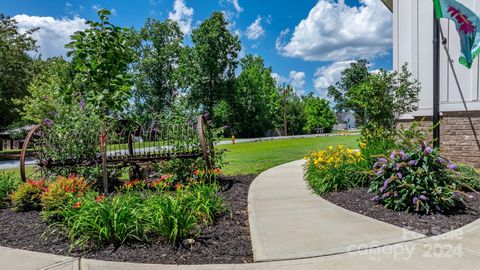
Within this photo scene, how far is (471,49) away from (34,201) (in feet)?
30.6

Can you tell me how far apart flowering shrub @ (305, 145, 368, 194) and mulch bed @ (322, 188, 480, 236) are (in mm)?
605

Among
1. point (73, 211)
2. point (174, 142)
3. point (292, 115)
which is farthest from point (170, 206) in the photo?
point (292, 115)

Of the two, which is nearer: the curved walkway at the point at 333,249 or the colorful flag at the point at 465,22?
the curved walkway at the point at 333,249

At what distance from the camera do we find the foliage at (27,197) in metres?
5.67

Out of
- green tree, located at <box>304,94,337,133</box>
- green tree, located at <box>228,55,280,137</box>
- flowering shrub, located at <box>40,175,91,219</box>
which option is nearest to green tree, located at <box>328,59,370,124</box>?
green tree, located at <box>304,94,337,133</box>

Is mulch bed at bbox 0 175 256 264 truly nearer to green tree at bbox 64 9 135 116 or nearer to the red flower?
the red flower

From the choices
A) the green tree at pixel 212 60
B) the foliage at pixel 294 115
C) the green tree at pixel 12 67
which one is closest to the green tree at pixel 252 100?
the green tree at pixel 212 60

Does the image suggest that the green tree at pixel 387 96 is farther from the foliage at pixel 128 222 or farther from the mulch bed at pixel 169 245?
the foliage at pixel 128 222

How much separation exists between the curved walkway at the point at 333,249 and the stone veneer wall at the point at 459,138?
368 centimetres

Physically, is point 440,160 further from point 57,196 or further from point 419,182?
point 57,196

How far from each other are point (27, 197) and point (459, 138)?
9.25 metres

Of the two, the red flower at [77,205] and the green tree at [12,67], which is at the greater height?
the green tree at [12,67]

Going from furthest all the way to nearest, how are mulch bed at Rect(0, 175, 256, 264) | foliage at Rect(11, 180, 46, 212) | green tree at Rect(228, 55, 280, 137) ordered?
green tree at Rect(228, 55, 280, 137)
foliage at Rect(11, 180, 46, 212)
mulch bed at Rect(0, 175, 256, 264)

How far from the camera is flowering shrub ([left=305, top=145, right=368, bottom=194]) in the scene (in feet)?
20.9
